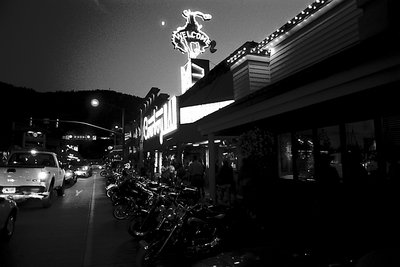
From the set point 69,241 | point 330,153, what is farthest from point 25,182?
point 330,153

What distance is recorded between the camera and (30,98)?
62562 millimetres

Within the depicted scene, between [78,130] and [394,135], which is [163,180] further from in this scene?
[78,130]

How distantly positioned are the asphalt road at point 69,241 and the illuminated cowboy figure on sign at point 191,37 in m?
11.8

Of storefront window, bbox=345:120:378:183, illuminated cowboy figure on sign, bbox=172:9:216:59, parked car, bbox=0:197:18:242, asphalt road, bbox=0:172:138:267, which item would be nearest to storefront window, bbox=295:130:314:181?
storefront window, bbox=345:120:378:183

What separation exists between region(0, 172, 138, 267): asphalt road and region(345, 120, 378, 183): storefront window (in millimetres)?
5149

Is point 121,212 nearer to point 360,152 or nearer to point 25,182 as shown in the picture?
point 25,182

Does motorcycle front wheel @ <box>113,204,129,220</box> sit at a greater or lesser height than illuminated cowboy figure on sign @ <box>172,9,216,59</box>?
lesser

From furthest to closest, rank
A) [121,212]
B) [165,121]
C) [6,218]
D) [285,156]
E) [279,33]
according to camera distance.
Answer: [165,121] → [285,156] → [279,33] → [121,212] → [6,218]

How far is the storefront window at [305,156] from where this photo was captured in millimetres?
9148

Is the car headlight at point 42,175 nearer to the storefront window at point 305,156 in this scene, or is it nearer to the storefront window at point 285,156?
the storefront window at point 285,156

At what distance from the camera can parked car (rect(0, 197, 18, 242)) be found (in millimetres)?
6961

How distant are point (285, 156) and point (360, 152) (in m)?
3.22

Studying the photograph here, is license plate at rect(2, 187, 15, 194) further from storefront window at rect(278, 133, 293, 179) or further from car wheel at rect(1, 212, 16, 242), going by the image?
storefront window at rect(278, 133, 293, 179)

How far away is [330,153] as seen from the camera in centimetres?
828
